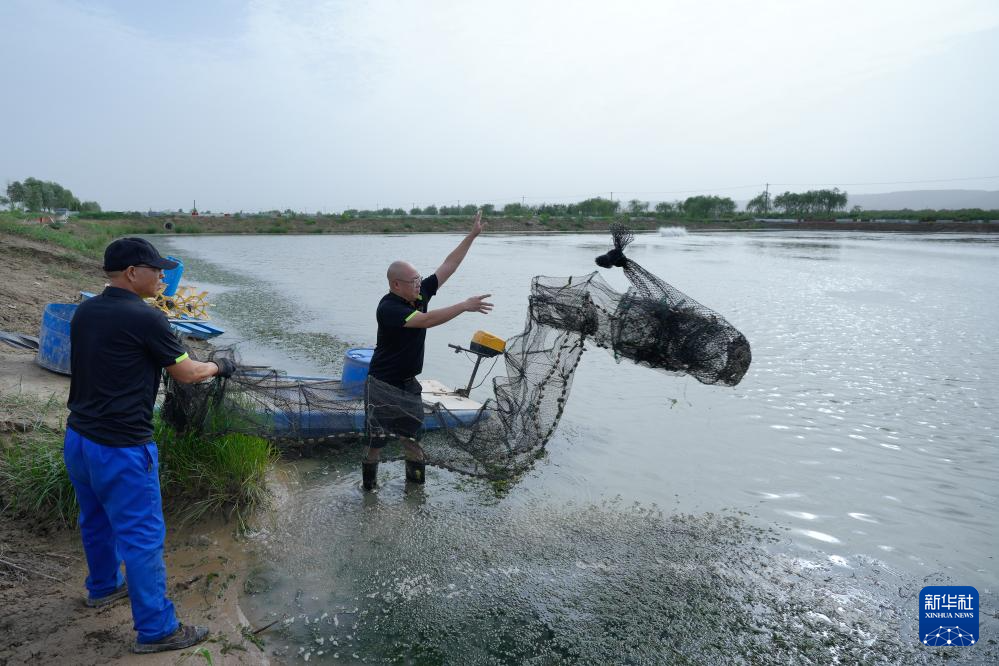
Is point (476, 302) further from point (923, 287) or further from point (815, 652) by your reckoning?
point (923, 287)

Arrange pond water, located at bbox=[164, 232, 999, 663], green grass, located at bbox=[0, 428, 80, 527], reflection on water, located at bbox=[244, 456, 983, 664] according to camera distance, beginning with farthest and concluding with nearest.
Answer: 1. green grass, located at bbox=[0, 428, 80, 527]
2. pond water, located at bbox=[164, 232, 999, 663]
3. reflection on water, located at bbox=[244, 456, 983, 664]

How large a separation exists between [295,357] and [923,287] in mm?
20838

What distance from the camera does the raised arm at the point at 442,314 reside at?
14.4 ft

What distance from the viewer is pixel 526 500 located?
19.0 feet

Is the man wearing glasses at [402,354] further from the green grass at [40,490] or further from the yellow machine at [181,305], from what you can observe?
the yellow machine at [181,305]

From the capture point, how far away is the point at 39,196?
229 feet

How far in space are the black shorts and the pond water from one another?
0.88m

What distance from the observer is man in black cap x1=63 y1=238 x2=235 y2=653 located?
117 inches

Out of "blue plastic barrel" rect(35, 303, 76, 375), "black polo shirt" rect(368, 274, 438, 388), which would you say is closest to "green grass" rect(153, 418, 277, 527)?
"black polo shirt" rect(368, 274, 438, 388)

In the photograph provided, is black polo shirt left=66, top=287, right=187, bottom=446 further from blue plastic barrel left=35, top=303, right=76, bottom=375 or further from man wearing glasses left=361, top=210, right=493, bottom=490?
blue plastic barrel left=35, top=303, right=76, bottom=375

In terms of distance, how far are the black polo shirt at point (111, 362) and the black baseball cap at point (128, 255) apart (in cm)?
14

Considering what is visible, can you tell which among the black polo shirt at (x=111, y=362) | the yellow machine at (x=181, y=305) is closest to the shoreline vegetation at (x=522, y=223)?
the yellow machine at (x=181, y=305)

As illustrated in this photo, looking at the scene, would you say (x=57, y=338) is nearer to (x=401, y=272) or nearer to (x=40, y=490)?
(x=40, y=490)

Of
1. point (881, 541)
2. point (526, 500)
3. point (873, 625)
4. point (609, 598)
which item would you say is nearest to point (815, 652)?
point (873, 625)
